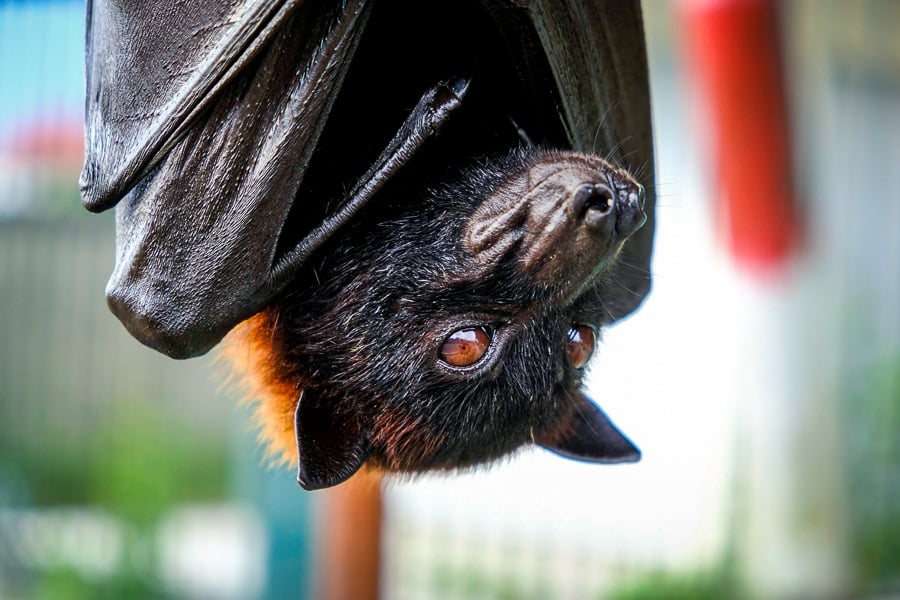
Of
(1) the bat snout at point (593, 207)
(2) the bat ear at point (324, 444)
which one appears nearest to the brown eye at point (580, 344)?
(1) the bat snout at point (593, 207)

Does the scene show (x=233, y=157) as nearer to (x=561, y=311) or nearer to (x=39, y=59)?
(x=561, y=311)

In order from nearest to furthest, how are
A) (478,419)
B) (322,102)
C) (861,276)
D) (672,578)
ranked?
(322,102) → (478,419) → (672,578) → (861,276)

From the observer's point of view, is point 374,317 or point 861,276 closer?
point 374,317

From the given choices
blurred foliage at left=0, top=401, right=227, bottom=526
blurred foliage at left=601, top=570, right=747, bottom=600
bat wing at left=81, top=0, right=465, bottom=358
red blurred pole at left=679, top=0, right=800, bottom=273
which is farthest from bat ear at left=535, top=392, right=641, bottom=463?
blurred foliage at left=0, top=401, right=227, bottom=526

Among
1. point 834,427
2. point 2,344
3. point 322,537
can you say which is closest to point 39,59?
point 2,344

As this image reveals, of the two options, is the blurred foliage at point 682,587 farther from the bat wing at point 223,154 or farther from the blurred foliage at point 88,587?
the bat wing at point 223,154

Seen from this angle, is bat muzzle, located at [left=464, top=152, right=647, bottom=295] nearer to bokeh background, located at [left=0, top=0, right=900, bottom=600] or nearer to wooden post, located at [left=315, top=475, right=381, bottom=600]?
wooden post, located at [left=315, top=475, right=381, bottom=600]

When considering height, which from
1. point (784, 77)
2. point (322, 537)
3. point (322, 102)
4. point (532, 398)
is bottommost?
point (322, 537)

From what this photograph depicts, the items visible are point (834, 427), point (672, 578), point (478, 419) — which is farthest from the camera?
point (834, 427)
